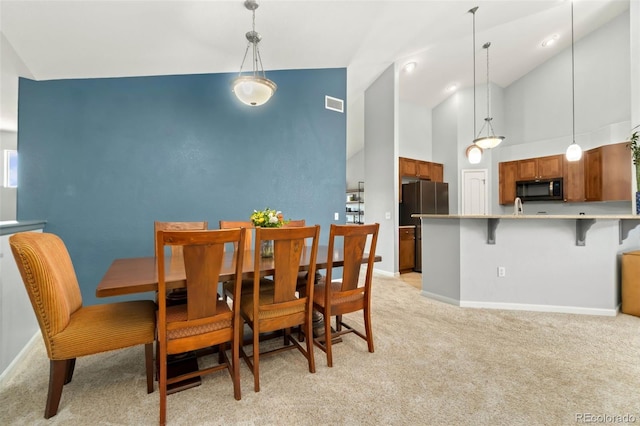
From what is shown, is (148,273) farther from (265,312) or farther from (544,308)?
(544,308)

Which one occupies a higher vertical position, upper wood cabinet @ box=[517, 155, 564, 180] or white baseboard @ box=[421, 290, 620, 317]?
upper wood cabinet @ box=[517, 155, 564, 180]

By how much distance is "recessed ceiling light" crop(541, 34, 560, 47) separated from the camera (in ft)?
16.1

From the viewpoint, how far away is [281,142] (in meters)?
3.80

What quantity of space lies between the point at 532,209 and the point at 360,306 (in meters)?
5.60

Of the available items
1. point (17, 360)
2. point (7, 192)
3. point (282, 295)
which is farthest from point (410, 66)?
point (17, 360)

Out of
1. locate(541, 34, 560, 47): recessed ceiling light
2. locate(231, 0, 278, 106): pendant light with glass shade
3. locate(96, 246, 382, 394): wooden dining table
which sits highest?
locate(541, 34, 560, 47): recessed ceiling light

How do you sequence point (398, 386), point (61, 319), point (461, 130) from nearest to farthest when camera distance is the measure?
point (61, 319)
point (398, 386)
point (461, 130)

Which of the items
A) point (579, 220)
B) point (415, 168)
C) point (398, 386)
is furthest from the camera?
point (415, 168)

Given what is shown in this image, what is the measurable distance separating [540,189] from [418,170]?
7.75 ft

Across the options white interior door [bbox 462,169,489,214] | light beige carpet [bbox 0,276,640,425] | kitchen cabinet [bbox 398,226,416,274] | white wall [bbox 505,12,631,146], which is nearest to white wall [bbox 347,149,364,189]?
white interior door [bbox 462,169,489,214]

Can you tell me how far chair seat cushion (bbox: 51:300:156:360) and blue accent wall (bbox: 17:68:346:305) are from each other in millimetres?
1560

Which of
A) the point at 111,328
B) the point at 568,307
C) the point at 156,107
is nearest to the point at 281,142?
the point at 156,107

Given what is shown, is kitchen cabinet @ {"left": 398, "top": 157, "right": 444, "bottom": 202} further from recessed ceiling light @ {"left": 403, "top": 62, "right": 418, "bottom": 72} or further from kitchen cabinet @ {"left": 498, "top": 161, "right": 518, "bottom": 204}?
recessed ceiling light @ {"left": 403, "top": 62, "right": 418, "bottom": 72}

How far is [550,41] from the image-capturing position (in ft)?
16.4
